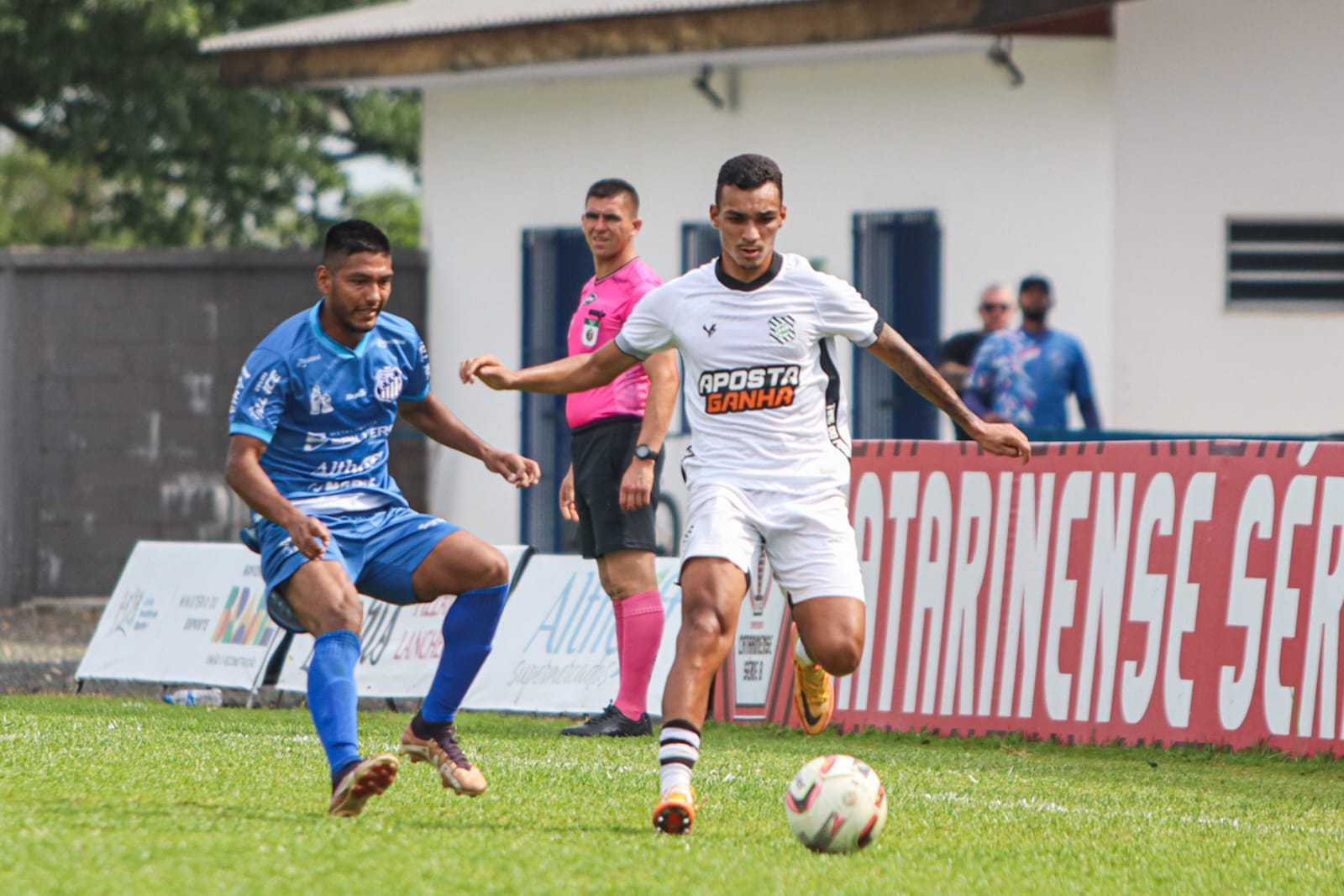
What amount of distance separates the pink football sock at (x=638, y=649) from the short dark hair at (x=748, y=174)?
321cm

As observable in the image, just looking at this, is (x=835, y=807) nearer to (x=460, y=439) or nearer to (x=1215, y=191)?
(x=460, y=439)

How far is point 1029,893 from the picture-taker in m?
6.16

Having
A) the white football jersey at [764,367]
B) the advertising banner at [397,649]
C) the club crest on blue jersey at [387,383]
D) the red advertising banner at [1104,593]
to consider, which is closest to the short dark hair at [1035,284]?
the red advertising banner at [1104,593]

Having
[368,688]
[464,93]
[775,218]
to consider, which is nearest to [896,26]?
[464,93]

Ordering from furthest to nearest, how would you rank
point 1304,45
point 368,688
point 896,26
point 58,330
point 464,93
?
point 464,93, point 58,330, point 896,26, point 1304,45, point 368,688

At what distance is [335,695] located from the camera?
7164 mm

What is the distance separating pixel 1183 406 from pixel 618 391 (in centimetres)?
640

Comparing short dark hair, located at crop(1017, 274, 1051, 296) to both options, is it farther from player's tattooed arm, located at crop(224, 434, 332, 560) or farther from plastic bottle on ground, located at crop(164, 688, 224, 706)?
player's tattooed arm, located at crop(224, 434, 332, 560)

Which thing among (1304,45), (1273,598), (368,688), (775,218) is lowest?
(368,688)

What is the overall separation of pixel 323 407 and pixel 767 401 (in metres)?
1.50

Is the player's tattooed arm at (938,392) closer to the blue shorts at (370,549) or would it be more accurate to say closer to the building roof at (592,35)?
the blue shorts at (370,549)

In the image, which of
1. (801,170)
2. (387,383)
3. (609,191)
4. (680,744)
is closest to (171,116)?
(801,170)

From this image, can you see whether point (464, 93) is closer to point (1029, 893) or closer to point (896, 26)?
point (896, 26)

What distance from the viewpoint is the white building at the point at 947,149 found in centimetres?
1539
